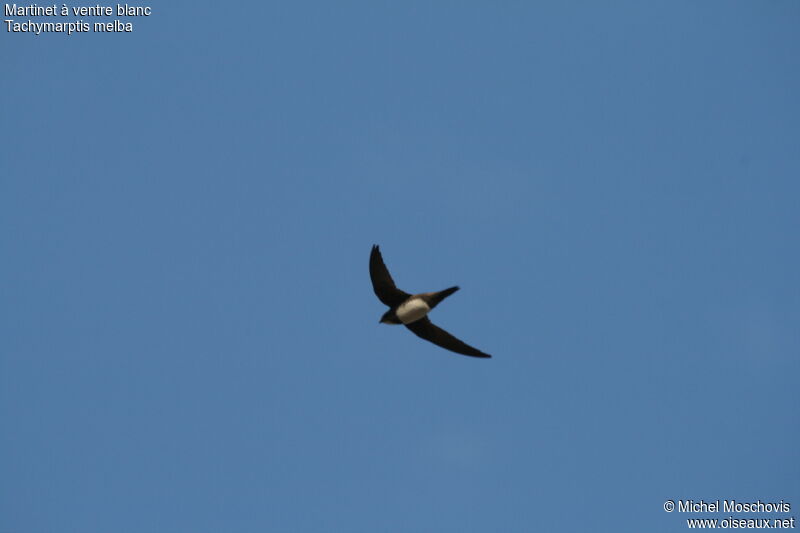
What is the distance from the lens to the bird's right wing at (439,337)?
23.3m

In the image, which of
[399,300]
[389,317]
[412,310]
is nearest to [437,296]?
[412,310]

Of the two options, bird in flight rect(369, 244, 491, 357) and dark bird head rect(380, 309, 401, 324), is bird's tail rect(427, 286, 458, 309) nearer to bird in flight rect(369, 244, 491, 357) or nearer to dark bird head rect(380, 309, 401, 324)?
bird in flight rect(369, 244, 491, 357)

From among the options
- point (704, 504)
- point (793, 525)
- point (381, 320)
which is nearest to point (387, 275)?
point (381, 320)

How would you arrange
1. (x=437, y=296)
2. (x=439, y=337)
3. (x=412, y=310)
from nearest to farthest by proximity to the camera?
(x=437, y=296), (x=412, y=310), (x=439, y=337)

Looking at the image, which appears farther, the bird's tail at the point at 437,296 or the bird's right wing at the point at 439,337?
the bird's right wing at the point at 439,337

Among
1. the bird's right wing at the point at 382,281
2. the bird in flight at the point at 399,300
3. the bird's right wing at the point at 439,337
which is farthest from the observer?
the bird's right wing at the point at 439,337

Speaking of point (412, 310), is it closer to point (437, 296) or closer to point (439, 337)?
point (437, 296)

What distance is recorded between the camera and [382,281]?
2220 centimetres

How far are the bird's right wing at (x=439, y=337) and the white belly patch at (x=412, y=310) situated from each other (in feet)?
2.58

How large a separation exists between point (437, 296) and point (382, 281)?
1852mm

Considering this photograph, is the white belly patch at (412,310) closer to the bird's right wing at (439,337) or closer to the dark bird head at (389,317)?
the dark bird head at (389,317)

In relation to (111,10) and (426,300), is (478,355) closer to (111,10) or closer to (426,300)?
(426,300)

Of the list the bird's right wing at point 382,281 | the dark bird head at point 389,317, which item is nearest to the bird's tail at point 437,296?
the bird's right wing at point 382,281

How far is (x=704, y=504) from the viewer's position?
25719mm
